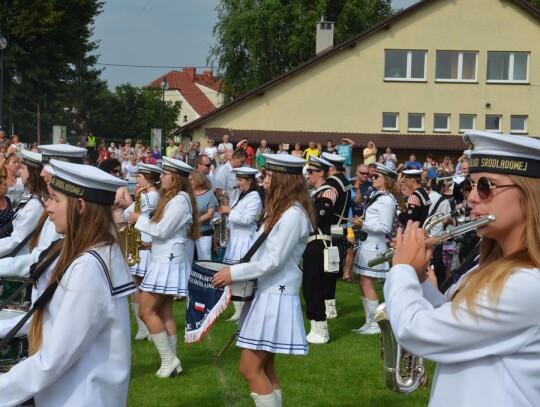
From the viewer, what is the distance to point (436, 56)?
41.4 meters

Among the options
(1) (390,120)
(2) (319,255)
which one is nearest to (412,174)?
(2) (319,255)

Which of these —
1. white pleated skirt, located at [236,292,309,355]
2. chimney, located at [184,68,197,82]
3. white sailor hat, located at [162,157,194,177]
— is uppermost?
chimney, located at [184,68,197,82]

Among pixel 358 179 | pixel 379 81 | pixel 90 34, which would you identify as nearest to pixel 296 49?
pixel 379 81

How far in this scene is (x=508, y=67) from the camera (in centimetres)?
4125

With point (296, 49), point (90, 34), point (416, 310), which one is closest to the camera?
Answer: point (416, 310)

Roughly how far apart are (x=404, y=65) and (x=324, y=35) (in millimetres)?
5390

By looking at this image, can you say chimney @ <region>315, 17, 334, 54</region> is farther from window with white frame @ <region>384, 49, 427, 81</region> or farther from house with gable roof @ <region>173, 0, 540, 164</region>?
window with white frame @ <region>384, 49, 427, 81</region>

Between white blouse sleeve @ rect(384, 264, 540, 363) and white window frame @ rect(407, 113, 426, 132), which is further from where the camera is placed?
white window frame @ rect(407, 113, 426, 132)

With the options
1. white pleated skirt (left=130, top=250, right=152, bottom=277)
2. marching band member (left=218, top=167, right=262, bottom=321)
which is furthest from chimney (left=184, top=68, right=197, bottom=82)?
white pleated skirt (left=130, top=250, right=152, bottom=277)

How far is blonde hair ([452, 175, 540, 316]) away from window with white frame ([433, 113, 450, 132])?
1550 inches

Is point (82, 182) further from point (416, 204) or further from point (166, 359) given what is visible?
point (416, 204)

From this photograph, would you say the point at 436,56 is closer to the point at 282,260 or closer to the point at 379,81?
the point at 379,81

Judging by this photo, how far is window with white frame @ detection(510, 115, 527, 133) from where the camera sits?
41250 millimetres

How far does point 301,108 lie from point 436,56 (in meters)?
7.40
